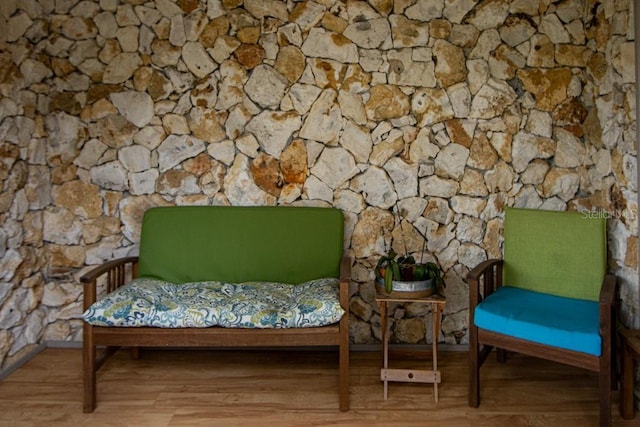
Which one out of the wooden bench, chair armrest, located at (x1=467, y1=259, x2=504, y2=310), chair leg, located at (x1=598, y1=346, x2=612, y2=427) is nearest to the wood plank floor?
chair leg, located at (x1=598, y1=346, x2=612, y2=427)

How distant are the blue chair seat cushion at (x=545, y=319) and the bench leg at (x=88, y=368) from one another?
1944mm

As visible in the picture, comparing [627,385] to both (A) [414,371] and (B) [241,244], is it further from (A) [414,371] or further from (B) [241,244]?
(B) [241,244]

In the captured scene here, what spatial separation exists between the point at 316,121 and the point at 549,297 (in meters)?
1.74

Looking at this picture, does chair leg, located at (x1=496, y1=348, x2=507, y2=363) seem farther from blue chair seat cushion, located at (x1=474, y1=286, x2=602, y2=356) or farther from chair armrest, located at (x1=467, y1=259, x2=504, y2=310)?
blue chair seat cushion, located at (x1=474, y1=286, x2=602, y2=356)

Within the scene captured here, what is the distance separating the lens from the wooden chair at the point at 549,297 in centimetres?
224

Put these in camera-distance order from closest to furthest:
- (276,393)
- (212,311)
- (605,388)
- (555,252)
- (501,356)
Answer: (605,388) < (212,311) < (276,393) < (555,252) < (501,356)

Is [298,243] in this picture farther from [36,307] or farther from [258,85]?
[36,307]

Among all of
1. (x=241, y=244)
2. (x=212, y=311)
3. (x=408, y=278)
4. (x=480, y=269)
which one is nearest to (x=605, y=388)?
(x=480, y=269)

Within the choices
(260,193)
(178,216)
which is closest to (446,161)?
(260,193)

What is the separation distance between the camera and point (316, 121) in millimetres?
3213

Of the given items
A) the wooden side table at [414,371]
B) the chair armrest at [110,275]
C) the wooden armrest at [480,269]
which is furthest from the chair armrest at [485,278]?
the chair armrest at [110,275]

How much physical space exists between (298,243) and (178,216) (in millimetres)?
782

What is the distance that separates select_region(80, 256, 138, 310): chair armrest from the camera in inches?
99.6

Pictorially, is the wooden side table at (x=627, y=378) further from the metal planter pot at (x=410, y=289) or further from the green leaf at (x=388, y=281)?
the green leaf at (x=388, y=281)
